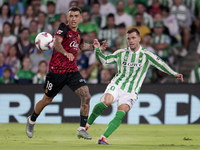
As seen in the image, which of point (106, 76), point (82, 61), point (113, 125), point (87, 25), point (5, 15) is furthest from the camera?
point (5, 15)

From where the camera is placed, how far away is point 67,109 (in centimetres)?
912

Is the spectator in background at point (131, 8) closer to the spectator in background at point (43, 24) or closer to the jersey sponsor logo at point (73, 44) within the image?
the spectator in background at point (43, 24)

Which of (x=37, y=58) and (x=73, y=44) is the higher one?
(x=73, y=44)

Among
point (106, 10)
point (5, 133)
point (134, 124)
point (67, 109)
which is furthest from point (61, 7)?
point (5, 133)

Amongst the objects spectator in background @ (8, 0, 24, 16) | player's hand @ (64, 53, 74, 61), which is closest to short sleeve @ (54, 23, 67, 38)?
player's hand @ (64, 53, 74, 61)

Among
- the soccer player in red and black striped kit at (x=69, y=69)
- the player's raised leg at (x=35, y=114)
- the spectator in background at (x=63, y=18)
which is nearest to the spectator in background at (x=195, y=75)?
the spectator in background at (x=63, y=18)

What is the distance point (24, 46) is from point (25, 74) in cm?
108

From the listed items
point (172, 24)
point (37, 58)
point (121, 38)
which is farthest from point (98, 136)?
point (172, 24)

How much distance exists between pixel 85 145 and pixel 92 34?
17.2ft

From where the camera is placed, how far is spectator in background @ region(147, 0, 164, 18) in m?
11.0

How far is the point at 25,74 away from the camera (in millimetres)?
9648

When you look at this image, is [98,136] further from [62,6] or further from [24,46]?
[62,6]

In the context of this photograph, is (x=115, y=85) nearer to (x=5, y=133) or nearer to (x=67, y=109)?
(x=5, y=133)

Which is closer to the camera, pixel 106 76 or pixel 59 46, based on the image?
pixel 59 46
